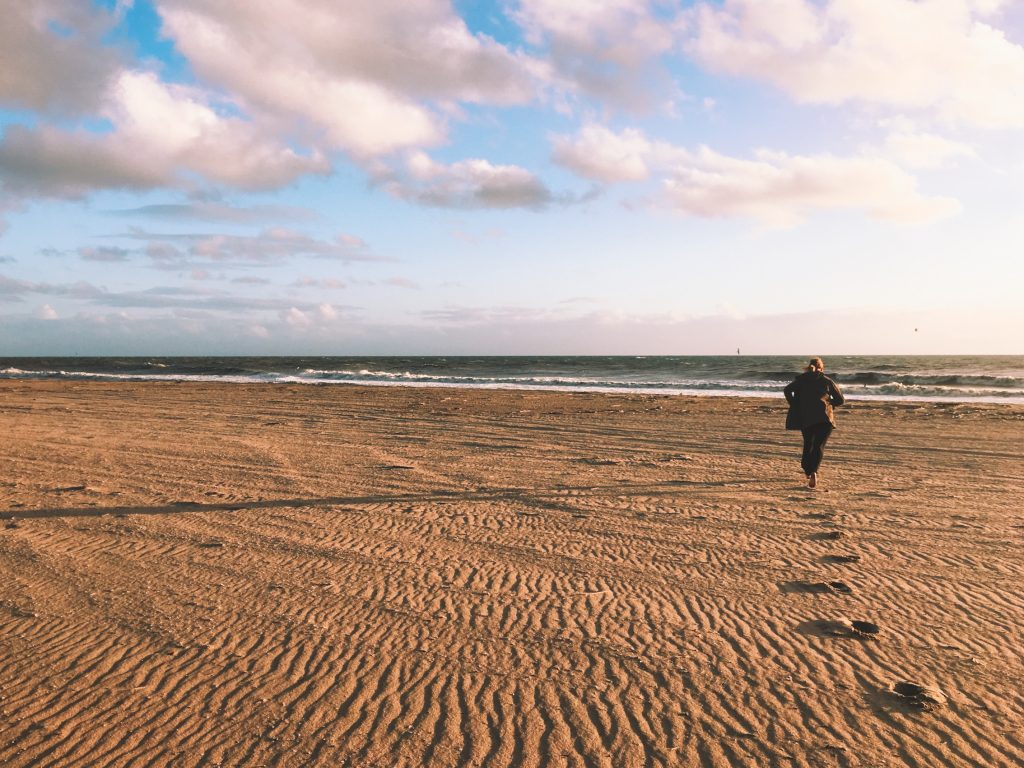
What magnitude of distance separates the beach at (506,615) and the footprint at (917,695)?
0.02m

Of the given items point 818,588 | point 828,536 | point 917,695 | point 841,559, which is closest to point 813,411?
point 828,536

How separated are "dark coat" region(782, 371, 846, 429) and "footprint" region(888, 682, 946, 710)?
599cm

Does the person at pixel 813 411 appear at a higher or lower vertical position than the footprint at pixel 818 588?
higher

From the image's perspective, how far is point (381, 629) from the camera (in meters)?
4.58

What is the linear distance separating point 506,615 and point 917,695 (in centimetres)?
271

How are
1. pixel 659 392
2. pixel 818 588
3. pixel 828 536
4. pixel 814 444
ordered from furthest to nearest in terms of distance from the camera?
1. pixel 659 392
2. pixel 814 444
3. pixel 828 536
4. pixel 818 588

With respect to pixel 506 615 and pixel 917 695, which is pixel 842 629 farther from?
pixel 506 615

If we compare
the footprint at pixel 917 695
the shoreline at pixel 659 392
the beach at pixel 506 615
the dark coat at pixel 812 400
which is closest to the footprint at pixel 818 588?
the beach at pixel 506 615

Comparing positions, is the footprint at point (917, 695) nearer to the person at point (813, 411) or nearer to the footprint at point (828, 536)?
the footprint at point (828, 536)

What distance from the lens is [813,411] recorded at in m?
9.45

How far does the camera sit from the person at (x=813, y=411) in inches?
366

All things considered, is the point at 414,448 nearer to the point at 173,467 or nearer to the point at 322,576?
the point at 173,467

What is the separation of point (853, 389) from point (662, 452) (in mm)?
24870

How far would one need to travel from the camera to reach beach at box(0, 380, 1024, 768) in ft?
11.2
